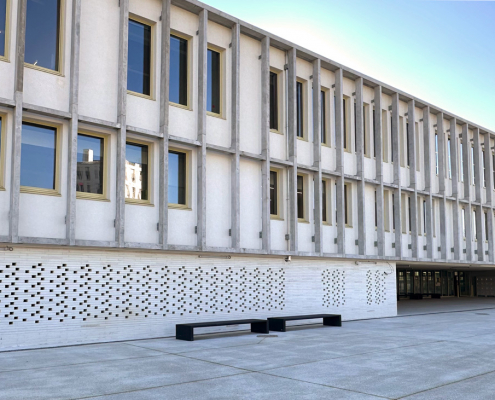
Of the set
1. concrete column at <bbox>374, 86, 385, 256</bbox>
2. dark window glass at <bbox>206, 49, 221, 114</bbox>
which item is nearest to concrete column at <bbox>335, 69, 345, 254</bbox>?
concrete column at <bbox>374, 86, 385, 256</bbox>

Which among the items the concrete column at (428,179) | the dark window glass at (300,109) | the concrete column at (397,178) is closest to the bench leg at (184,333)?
the dark window glass at (300,109)

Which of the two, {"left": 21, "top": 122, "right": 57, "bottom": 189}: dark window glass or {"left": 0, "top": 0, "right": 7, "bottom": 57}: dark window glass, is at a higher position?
{"left": 0, "top": 0, "right": 7, "bottom": 57}: dark window glass

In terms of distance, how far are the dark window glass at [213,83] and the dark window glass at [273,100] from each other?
2.52 meters

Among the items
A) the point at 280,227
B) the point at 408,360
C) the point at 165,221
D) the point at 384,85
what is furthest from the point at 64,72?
the point at 384,85

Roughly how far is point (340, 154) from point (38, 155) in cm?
1166

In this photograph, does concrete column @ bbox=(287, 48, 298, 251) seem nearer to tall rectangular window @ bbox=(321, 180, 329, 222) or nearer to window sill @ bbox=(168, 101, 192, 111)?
tall rectangular window @ bbox=(321, 180, 329, 222)

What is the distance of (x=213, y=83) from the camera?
17.9 metres

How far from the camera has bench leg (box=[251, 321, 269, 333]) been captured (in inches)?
638

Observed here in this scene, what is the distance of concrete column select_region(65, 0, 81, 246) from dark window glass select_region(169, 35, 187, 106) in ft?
11.0

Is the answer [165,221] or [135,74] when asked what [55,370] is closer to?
[165,221]

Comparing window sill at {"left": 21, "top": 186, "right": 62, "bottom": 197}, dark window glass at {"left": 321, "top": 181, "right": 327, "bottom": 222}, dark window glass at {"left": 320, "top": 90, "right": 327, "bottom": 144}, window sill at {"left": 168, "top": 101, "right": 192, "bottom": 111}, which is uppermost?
dark window glass at {"left": 320, "top": 90, "right": 327, "bottom": 144}

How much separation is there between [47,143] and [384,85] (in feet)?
50.1

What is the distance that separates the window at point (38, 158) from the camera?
13312 mm

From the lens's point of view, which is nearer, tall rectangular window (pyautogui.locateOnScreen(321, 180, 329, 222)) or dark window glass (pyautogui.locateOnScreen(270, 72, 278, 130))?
dark window glass (pyautogui.locateOnScreen(270, 72, 278, 130))
